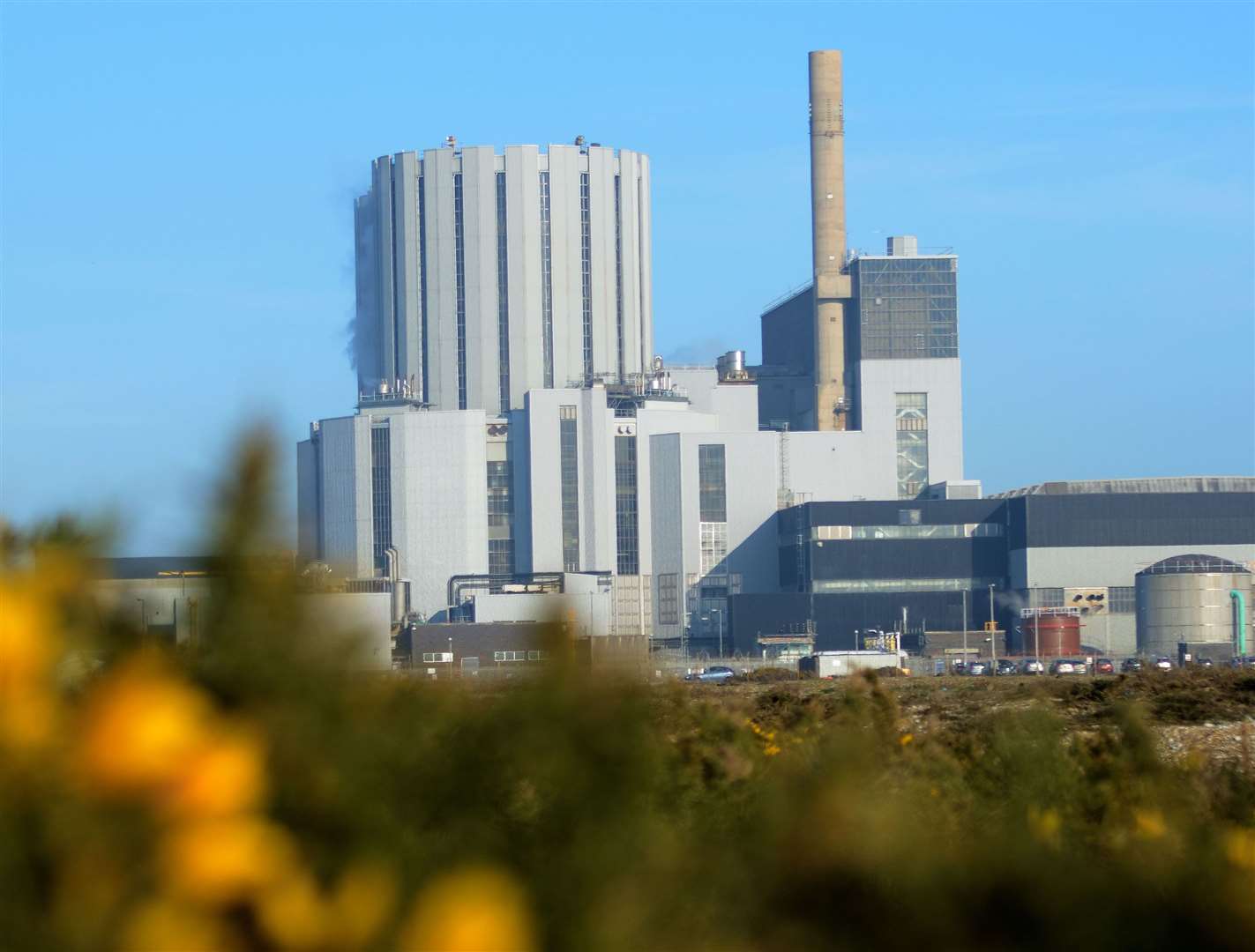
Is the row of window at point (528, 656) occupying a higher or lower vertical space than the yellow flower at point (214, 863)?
higher

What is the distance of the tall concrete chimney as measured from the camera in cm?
9212

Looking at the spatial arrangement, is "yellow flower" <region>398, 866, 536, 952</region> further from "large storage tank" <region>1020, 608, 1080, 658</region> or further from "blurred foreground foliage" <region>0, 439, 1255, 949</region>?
"large storage tank" <region>1020, 608, 1080, 658</region>

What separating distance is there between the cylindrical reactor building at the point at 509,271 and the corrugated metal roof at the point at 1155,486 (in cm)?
2563

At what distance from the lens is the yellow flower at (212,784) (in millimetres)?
1104

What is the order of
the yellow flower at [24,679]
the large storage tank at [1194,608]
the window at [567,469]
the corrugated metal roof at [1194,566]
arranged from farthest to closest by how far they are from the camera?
the window at [567,469], the corrugated metal roof at [1194,566], the large storage tank at [1194,608], the yellow flower at [24,679]

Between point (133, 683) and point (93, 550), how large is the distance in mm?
756

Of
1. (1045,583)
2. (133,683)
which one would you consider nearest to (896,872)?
(133,683)

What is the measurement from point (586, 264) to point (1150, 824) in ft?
299

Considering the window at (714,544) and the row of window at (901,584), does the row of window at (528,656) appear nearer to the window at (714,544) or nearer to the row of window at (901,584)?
the row of window at (901,584)

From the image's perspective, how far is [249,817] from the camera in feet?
3.84

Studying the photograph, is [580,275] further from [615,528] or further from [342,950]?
[342,950]

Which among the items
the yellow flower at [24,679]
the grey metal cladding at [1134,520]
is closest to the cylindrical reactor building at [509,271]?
the grey metal cladding at [1134,520]

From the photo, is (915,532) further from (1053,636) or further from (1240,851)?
(1240,851)

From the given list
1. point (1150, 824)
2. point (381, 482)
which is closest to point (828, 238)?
point (381, 482)
